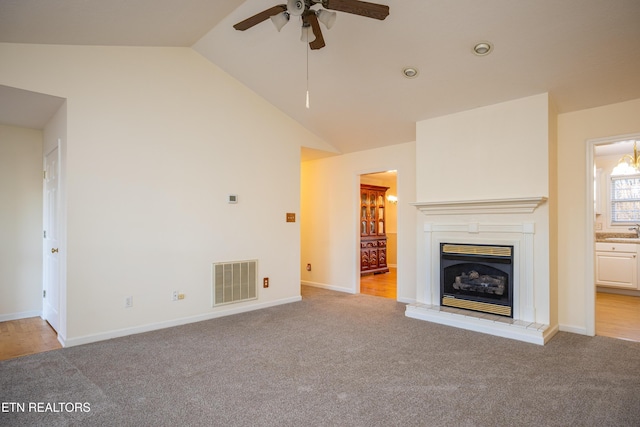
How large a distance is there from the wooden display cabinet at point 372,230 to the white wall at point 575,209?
377 centimetres

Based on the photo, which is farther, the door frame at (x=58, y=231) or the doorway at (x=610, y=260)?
the doorway at (x=610, y=260)

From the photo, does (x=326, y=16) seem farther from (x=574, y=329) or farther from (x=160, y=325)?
(x=574, y=329)

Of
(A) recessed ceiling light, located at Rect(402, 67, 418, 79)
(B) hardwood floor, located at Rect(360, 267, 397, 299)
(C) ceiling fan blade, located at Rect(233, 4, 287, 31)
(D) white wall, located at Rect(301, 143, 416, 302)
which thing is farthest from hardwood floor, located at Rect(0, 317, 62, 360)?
(A) recessed ceiling light, located at Rect(402, 67, 418, 79)

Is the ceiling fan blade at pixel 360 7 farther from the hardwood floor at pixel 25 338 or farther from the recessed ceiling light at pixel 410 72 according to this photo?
the hardwood floor at pixel 25 338

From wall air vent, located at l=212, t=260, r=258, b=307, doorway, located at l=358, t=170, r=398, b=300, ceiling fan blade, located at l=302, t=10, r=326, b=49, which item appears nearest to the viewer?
ceiling fan blade, located at l=302, t=10, r=326, b=49

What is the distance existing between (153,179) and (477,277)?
3.95 m

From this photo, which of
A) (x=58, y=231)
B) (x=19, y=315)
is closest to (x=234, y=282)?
(x=58, y=231)

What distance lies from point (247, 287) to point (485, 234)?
122 inches

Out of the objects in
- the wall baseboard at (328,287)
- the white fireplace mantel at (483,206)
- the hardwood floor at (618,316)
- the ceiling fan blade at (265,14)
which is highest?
the ceiling fan blade at (265,14)

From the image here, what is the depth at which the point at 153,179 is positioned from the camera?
400 cm

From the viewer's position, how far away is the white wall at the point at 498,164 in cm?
375

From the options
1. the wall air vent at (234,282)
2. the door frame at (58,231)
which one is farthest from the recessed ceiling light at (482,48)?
the door frame at (58,231)

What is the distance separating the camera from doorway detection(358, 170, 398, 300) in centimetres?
622

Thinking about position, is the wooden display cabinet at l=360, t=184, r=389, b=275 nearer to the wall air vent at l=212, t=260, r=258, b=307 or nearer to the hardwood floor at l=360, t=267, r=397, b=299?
the hardwood floor at l=360, t=267, r=397, b=299
